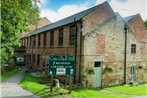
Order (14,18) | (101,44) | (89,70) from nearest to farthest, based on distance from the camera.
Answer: (14,18) → (89,70) → (101,44)

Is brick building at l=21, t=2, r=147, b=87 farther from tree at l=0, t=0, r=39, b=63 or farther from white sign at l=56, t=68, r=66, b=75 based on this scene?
white sign at l=56, t=68, r=66, b=75

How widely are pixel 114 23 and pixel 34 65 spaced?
17.7 m

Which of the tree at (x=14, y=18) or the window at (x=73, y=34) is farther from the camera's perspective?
the window at (x=73, y=34)

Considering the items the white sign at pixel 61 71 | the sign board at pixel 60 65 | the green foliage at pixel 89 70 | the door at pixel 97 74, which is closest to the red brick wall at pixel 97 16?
the green foliage at pixel 89 70

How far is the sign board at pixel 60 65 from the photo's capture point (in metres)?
14.0

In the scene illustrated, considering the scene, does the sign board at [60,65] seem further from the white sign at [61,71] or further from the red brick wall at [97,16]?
the red brick wall at [97,16]

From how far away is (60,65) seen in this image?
1422 centimetres

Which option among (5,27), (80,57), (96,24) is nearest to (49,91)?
(5,27)

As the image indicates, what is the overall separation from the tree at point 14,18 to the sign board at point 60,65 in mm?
3177

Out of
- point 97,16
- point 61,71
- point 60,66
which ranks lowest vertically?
point 61,71

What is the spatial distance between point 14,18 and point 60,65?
420 cm

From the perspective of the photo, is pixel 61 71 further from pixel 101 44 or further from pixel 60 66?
pixel 101 44

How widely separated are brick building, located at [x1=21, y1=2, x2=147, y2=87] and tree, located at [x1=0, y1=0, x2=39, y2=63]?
19.5 ft

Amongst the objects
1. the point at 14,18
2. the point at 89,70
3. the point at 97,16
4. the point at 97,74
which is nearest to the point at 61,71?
the point at 14,18
